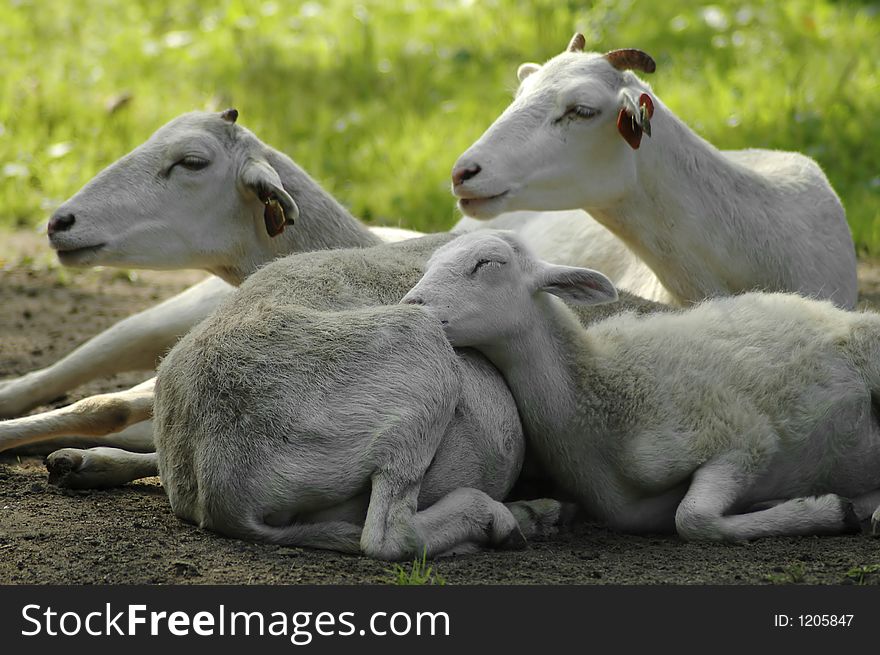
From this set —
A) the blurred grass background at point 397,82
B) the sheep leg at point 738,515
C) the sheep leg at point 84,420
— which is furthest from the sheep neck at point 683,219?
the blurred grass background at point 397,82

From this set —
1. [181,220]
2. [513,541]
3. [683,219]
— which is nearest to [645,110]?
[683,219]

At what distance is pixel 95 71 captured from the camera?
40.6 ft

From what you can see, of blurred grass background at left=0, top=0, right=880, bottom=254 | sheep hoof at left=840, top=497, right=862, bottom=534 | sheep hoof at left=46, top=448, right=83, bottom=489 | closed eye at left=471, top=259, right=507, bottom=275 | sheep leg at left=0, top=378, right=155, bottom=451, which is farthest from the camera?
blurred grass background at left=0, top=0, right=880, bottom=254

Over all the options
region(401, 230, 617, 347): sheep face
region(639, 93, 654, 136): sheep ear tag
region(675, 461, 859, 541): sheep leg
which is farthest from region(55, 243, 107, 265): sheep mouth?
region(675, 461, 859, 541): sheep leg

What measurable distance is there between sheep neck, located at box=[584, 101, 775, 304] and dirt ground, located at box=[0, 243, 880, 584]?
1.69 metres

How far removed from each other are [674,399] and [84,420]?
2.48m

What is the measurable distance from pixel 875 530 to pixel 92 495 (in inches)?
111

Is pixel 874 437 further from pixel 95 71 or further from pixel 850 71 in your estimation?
pixel 95 71

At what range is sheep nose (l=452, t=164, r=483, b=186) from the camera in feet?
18.5

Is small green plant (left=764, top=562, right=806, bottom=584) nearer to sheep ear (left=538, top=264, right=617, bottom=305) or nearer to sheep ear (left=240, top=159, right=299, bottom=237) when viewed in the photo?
sheep ear (left=538, top=264, right=617, bottom=305)

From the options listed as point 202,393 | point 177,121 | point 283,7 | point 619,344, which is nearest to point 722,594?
point 619,344

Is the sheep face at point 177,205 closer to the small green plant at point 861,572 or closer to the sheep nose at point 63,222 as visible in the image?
the sheep nose at point 63,222

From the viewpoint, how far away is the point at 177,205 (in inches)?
231

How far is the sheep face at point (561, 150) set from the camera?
18.5ft
